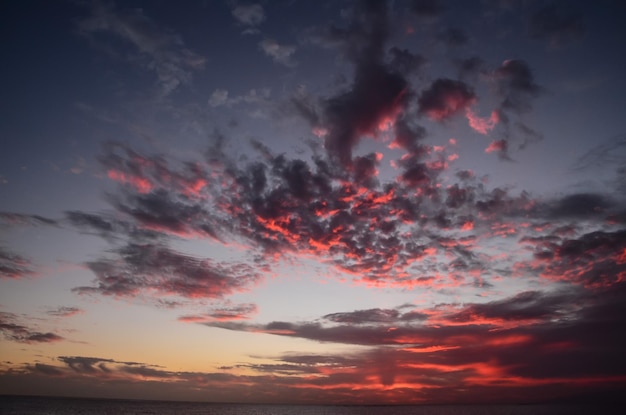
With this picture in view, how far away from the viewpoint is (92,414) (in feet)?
464

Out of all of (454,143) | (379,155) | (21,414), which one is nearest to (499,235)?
(454,143)

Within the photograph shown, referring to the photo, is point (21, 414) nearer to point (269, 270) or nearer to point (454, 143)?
point (269, 270)

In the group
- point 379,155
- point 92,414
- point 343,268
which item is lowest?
point 92,414

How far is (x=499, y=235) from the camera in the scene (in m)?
54.9

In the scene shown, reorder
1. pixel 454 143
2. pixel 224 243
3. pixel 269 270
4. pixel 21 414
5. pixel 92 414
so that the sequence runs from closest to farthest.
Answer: pixel 454 143, pixel 224 243, pixel 269 270, pixel 21 414, pixel 92 414

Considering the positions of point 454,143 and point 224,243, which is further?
point 224,243

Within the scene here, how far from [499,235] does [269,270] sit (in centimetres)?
3793

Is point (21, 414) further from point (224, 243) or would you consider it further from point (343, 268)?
point (343, 268)

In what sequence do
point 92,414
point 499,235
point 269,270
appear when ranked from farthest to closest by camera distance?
1. point 92,414
2. point 269,270
3. point 499,235

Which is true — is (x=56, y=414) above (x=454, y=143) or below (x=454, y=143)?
below

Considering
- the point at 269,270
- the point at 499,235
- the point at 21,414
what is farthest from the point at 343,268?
the point at 21,414

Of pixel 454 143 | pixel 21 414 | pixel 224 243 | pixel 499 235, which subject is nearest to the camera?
pixel 454 143

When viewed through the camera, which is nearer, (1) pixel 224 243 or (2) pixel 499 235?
(2) pixel 499 235

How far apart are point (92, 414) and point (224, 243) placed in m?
133
